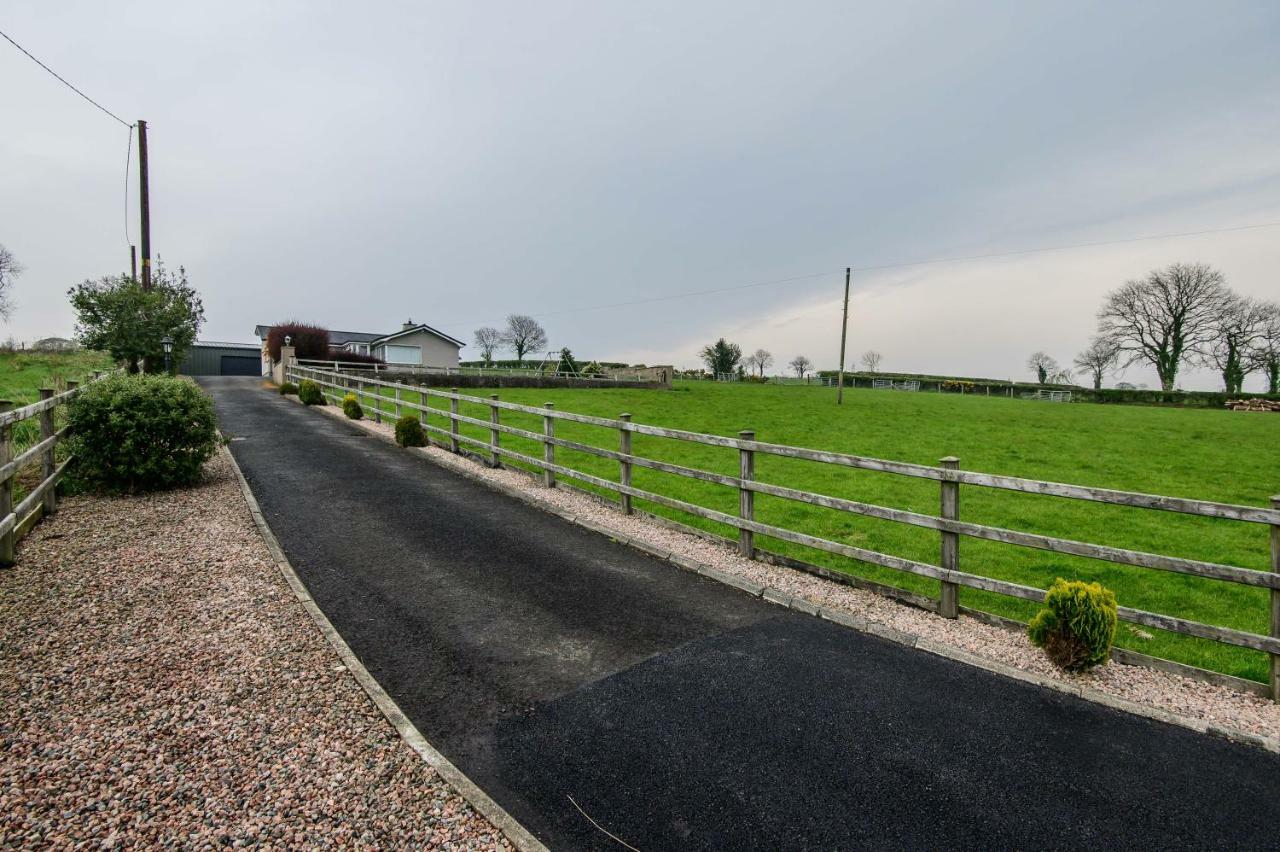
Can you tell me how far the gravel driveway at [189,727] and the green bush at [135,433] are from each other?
3.00m

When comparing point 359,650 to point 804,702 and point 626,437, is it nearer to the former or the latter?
point 804,702

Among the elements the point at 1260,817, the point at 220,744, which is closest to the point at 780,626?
the point at 1260,817

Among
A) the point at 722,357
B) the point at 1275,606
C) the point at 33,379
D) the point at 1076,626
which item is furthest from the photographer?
the point at 722,357

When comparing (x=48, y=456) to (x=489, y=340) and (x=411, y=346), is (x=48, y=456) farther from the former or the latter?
(x=489, y=340)

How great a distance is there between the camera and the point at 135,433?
28.8 ft

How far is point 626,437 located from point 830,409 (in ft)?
75.6

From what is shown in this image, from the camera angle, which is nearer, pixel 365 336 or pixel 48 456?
pixel 48 456

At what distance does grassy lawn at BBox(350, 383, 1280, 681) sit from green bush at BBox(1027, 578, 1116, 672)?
1.57 m

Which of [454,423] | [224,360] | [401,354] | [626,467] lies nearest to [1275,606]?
[626,467]

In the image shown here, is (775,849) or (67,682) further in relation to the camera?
(67,682)

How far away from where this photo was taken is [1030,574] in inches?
291

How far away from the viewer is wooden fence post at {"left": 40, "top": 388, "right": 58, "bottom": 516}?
303 inches

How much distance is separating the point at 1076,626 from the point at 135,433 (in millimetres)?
11213

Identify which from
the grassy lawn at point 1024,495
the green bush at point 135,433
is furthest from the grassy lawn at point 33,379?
the grassy lawn at point 1024,495
